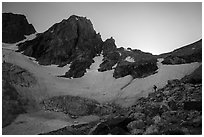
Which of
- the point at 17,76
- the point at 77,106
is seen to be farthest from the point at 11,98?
the point at 77,106

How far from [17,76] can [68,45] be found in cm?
2293

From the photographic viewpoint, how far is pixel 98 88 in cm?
3656

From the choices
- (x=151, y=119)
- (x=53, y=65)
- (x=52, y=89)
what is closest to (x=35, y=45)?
(x=53, y=65)

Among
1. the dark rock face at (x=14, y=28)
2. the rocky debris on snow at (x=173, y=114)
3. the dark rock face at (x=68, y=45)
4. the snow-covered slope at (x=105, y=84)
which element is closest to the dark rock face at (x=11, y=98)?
the snow-covered slope at (x=105, y=84)

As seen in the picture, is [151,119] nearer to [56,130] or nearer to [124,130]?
[124,130]

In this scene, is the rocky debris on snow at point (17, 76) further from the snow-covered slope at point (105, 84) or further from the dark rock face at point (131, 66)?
the dark rock face at point (131, 66)

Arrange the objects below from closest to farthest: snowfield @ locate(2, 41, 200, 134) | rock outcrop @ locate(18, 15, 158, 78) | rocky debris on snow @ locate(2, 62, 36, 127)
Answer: snowfield @ locate(2, 41, 200, 134)
rocky debris on snow @ locate(2, 62, 36, 127)
rock outcrop @ locate(18, 15, 158, 78)

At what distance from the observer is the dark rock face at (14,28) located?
72.7m

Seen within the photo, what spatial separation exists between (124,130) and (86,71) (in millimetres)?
28390

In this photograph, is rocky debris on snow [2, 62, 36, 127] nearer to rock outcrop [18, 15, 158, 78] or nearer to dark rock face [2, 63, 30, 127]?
dark rock face [2, 63, 30, 127]

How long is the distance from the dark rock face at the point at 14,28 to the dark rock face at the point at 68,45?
923 centimetres

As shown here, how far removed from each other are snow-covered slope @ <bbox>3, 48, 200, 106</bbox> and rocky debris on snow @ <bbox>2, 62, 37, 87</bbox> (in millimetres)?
1430

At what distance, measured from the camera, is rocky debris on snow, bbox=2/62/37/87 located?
33713 mm

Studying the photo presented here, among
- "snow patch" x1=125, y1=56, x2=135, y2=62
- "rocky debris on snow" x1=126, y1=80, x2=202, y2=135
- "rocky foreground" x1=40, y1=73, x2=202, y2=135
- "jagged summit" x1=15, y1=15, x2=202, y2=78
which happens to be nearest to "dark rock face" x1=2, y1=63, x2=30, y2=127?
"rocky foreground" x1=40, y1=73, x2=202, y2=135
